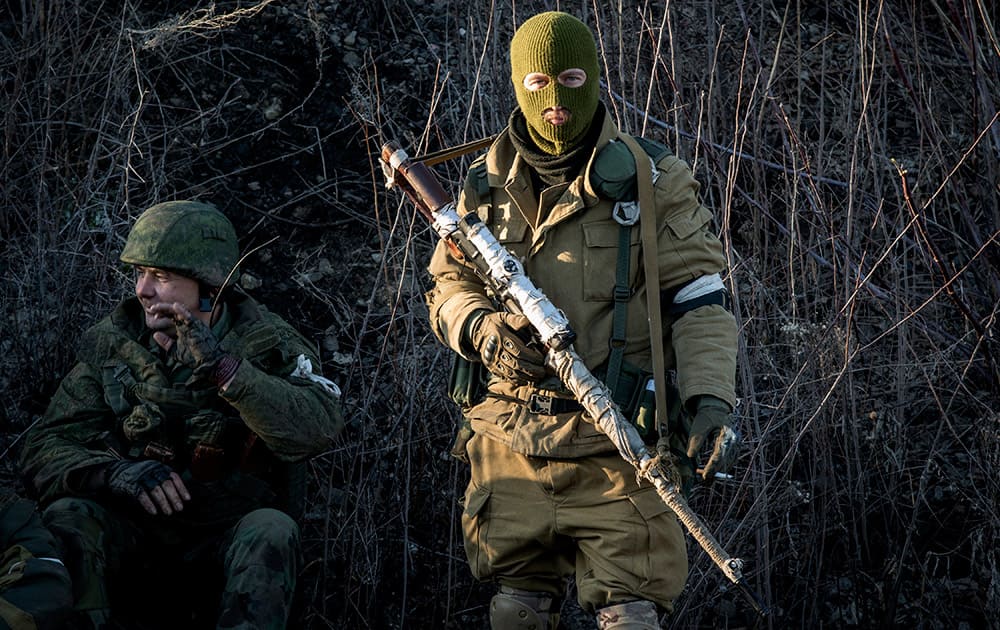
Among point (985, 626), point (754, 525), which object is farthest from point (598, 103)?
point (985, 626)

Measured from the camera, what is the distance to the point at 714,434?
3047mm

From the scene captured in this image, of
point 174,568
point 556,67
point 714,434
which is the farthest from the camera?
point 174,568

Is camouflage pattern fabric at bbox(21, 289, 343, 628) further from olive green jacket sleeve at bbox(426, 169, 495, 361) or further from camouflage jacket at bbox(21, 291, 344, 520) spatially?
olive green jacket sleeve at bbox(426, 169, 495, 361)

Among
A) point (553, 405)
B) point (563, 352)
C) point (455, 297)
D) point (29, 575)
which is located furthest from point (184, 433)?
point (563, 352)

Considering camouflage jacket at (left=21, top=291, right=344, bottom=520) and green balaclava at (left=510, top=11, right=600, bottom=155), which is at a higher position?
green balaclava at (left=510, top=11, right=600, bottom=155)

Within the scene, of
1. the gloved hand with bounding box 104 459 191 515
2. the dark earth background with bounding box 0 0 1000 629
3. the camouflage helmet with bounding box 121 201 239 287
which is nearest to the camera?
the gloved hand with bounding box 104 459 191 515

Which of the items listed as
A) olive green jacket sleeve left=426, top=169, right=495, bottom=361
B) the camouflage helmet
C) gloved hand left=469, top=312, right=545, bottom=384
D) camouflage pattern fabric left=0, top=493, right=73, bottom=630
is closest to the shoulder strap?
gloved hand left=469, top=312, right=545, bottom=384

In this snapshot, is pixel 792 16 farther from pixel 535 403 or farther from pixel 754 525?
pixel 535 403

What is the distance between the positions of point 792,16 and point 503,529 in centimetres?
456

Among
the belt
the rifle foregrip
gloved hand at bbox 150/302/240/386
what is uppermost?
the rifle foregrip

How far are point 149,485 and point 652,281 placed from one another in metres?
1.54

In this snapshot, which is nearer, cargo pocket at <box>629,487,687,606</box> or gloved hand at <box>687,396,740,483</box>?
gloved hand at <box>687,396,740,483</box>

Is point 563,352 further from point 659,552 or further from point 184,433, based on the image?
point 184,433

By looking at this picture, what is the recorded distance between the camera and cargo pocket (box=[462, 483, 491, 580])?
3355 millimetres
